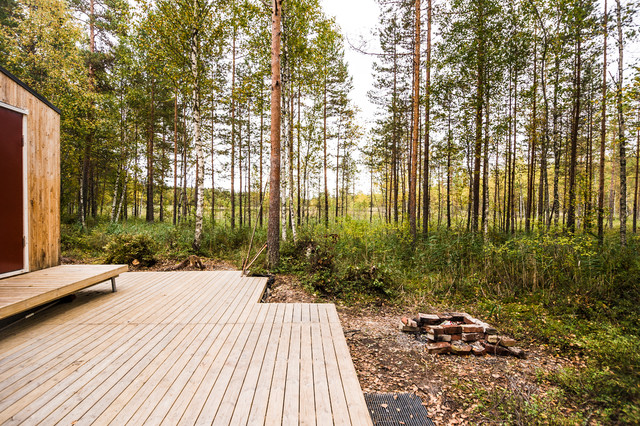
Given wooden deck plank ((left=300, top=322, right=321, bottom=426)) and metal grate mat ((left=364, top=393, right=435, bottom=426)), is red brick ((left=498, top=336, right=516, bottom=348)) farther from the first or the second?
wooden deck plank ((left=300, top=322, right=321, bottom=426))

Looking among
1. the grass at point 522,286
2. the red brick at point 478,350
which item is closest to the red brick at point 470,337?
the red brick at point 478,350

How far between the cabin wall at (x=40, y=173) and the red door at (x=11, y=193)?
129mm

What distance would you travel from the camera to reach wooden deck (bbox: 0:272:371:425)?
1661mm

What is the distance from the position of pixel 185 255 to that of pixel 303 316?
5833mm

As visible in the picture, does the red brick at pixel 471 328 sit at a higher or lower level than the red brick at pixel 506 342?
higher

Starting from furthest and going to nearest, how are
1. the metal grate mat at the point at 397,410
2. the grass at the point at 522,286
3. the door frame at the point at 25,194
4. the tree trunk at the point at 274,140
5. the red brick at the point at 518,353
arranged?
1. the tree trunk at the point at 274,140
2. the door frame at the point at 25,194
3. the red brick at the point at 518,353
4. the grass at the point at 522,286
5. the metal grate mat at the point at 397,410

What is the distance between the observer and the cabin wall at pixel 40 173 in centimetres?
390

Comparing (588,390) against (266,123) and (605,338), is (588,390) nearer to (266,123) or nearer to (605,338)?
(605,338)

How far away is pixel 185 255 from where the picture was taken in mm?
7703

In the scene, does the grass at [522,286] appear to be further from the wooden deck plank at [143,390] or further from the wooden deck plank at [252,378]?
the wooden deck plank at [143,390]

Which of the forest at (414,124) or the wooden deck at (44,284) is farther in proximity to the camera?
the forest at (414,124)

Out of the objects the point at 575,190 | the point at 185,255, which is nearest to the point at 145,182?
the point at 185,255

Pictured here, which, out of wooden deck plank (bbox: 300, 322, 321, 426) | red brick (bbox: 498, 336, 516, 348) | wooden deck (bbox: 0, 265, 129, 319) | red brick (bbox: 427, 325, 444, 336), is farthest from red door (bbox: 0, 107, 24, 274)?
red brick (bbox: 498, 336, 516, 348)

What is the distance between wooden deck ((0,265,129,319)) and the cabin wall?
39cm
